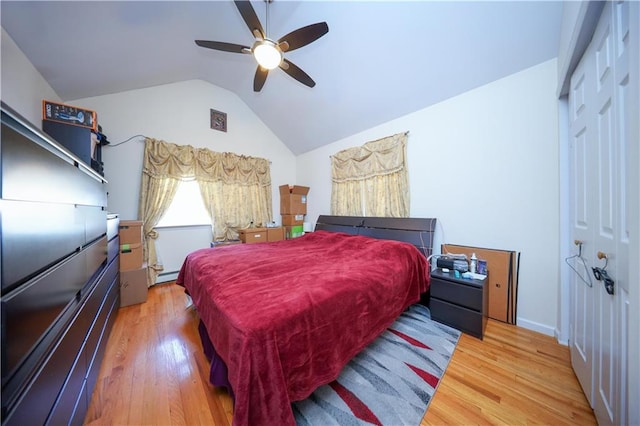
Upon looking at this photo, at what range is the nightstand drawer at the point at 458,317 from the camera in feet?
6.27

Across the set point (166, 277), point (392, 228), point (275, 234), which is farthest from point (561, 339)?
point (166, 277)

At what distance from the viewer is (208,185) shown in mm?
3777

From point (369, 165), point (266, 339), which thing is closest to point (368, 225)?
point (369, 165)

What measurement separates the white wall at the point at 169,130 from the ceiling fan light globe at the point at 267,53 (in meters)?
2.44

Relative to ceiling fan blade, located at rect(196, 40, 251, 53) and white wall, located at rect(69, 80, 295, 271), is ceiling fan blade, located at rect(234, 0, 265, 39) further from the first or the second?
white wall, located at rect(69, 80, 295, 271)

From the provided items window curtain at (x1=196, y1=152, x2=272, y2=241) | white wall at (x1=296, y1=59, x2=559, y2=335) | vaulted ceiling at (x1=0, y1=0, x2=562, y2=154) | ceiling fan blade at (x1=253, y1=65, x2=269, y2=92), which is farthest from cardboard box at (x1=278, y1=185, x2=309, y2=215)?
white wall at (x1=296, y1=59, x2=559, y2=335)

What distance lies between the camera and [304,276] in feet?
5.37

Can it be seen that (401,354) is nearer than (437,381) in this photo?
No

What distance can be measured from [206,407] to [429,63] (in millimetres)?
3652

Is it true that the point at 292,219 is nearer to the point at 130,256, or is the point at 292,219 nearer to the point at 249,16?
the point at 130,256

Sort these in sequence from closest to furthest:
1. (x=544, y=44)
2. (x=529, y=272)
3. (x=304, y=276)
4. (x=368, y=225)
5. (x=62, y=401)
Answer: (x=62, y=401)
(x=304, y=276)
(x=544, y=44)
(x=529, y=272)
(x=368, y=225)

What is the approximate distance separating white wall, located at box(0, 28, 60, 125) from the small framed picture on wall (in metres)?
1.95

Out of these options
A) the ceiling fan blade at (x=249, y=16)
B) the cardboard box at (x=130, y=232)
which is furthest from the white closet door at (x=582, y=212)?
the cardboard box at (x=130, y=232)

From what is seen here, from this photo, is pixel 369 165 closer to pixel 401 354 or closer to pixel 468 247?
pixel 468 247
